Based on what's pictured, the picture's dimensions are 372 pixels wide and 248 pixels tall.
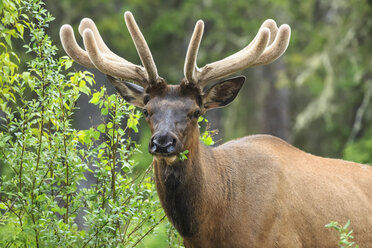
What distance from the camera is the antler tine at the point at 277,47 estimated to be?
746 centimetres

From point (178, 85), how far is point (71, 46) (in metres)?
1.28

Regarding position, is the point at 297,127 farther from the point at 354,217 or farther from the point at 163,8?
the point at 354,217

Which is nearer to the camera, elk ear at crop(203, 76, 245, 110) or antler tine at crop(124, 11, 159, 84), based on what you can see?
antler tine at crop(124, 11, 159, 84)

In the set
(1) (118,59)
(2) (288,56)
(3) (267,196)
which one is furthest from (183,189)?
(2) (288,56)

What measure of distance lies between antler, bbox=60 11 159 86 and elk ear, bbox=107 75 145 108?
9 cm

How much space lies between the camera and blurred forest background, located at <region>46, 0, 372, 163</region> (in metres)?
17.9

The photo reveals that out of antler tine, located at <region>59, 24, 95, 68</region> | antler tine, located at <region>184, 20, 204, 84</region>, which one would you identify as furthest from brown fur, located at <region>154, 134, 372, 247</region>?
antler tine, located at <region>59, 24, 95, 68</region>

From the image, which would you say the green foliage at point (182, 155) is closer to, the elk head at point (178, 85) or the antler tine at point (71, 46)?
the elk head at point (178, 85)

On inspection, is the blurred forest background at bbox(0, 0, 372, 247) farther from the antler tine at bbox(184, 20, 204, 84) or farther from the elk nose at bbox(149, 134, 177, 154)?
the elk nose at bbox(149, 134, 177, 154)

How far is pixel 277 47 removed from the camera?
7520 mm

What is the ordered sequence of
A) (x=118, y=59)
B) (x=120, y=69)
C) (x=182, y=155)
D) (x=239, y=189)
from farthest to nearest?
(x=118, y=59), (x=120, y=69), (x=239, y=189), (x=182, y=155)

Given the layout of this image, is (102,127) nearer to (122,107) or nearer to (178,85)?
(122,107)

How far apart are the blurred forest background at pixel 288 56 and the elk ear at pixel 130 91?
9672 millimetres

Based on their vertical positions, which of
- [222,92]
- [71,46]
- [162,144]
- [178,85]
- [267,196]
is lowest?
[267,196]
